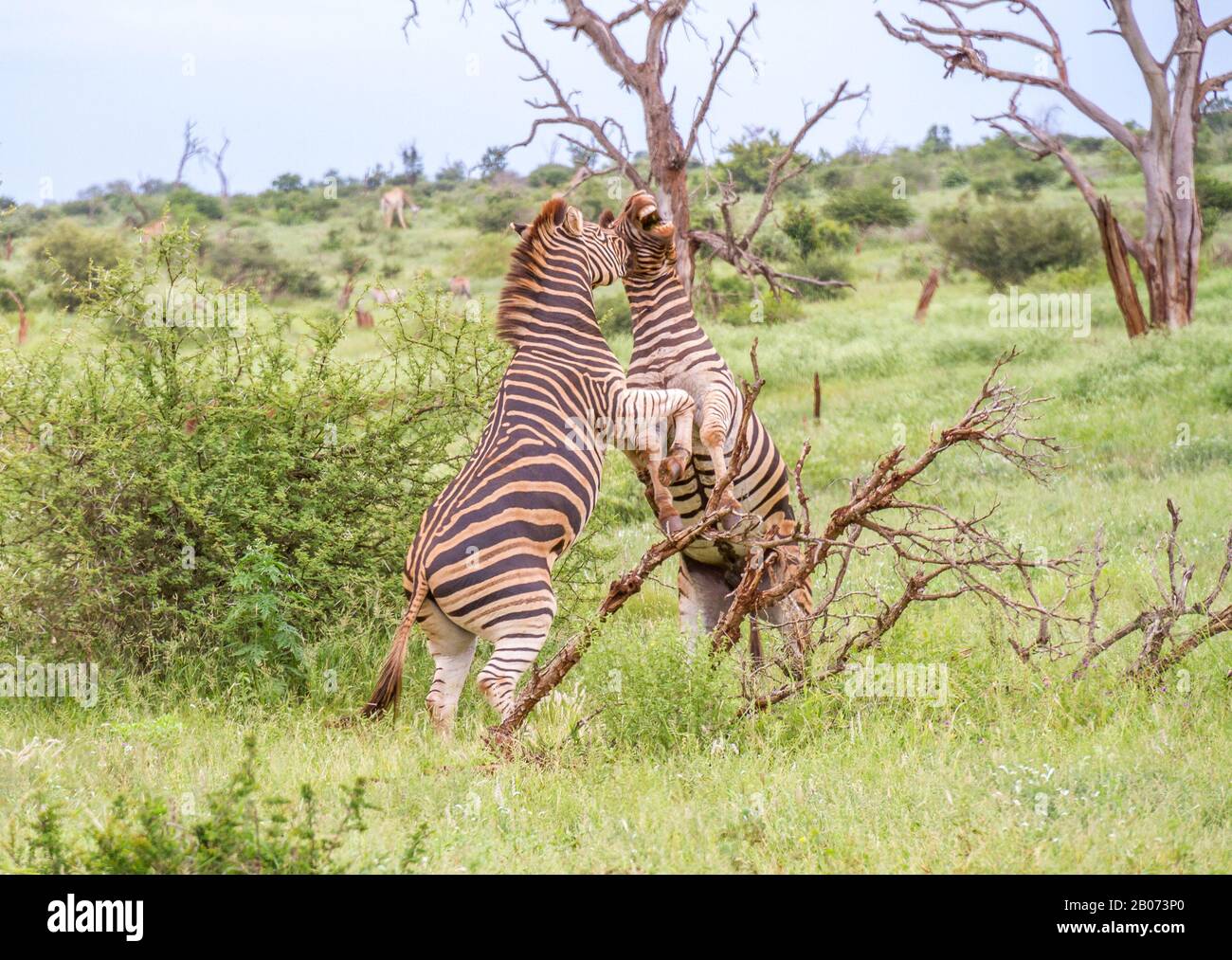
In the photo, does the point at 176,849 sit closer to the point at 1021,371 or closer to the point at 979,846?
the point at 979,846

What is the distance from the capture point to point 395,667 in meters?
5.84

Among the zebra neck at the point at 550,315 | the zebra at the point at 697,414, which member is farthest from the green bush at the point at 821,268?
the zebra neck at the point at 550,315

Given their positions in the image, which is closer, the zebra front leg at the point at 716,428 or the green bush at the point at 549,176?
the zebra front leg at the point at 716,428

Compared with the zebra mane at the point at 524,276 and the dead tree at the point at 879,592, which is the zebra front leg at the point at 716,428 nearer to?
the dead tree at the point at 879,592

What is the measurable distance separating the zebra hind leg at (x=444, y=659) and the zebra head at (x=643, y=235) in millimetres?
2171

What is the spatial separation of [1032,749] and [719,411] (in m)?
2.20

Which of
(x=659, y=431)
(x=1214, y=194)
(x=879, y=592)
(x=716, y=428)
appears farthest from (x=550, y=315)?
(x=1214, y=194)

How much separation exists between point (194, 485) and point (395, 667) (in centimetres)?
211

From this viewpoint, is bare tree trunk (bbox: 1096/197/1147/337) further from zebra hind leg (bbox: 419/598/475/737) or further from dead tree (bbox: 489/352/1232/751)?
zebra hind leg (bbox: 419/598/475/737)

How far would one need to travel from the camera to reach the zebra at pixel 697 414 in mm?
6438

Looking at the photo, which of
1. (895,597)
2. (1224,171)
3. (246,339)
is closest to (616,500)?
(895,597)
